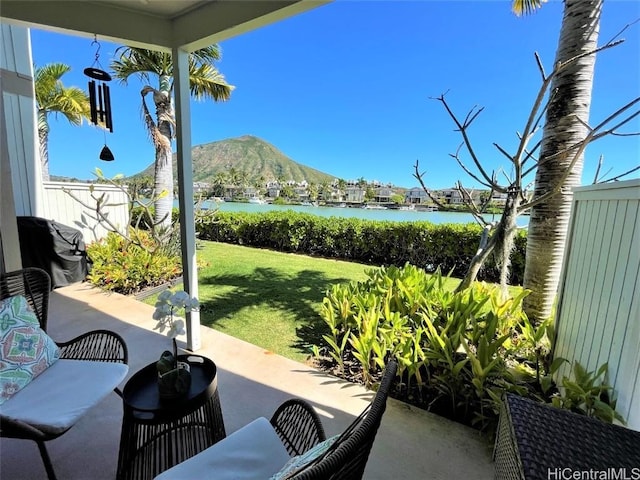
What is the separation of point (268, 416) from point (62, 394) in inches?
46.3

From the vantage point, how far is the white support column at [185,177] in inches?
93.2

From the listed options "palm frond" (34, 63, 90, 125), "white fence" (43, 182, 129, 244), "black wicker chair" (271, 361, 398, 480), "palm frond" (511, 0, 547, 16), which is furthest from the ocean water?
"palm frond" (34, 63, 90, 125)

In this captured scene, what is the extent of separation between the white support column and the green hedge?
481 cm

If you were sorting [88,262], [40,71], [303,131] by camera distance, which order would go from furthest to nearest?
[303,131] < [40,71] < [88,262]

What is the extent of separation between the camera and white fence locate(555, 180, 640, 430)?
4.55 feet

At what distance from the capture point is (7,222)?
8.59 feet

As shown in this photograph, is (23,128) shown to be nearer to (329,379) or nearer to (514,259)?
(329,379)

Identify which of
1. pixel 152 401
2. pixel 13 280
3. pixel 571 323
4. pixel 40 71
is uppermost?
pixel 40 71

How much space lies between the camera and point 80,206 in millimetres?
5312

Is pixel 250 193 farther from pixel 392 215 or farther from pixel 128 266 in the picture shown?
pixel 128 266

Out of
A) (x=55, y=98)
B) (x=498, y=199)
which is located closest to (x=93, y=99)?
(x=498, y=199)

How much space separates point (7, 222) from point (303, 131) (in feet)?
86.0

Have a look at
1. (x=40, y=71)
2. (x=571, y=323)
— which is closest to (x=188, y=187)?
(x=571, y=323)

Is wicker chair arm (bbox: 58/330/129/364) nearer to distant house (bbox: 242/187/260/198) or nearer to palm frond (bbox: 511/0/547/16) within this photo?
palm frond (bbox: 511/0/547/16)
